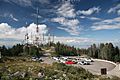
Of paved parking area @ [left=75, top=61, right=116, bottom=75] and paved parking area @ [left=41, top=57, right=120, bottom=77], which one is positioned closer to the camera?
paved parking area @ [left=41, top=57, right=120, bottom=77]

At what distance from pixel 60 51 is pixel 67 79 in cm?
9849

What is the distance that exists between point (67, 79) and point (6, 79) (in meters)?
8.82

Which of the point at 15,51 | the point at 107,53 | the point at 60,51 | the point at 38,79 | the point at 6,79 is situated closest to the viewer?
the point at 6,79

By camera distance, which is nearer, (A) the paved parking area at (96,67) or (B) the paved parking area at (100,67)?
(B) the paved parking area at (100,67)

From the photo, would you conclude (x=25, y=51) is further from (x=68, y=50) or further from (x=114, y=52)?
(x=114, y=52)

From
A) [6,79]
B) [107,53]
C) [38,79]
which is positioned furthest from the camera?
[107,53]

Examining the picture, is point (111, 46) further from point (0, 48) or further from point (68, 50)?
point (0, 48)

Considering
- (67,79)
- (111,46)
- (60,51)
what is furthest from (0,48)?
(67,79)

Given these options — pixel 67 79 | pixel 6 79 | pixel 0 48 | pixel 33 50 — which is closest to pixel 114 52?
pixel 33 50

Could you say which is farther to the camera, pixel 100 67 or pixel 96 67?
pixel 100 67

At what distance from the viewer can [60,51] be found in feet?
414

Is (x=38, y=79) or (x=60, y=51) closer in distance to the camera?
(x=38, y=79)

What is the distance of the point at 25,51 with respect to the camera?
10625 cm

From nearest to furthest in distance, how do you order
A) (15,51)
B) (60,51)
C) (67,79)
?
(67,79), (15,51), (60,51)
